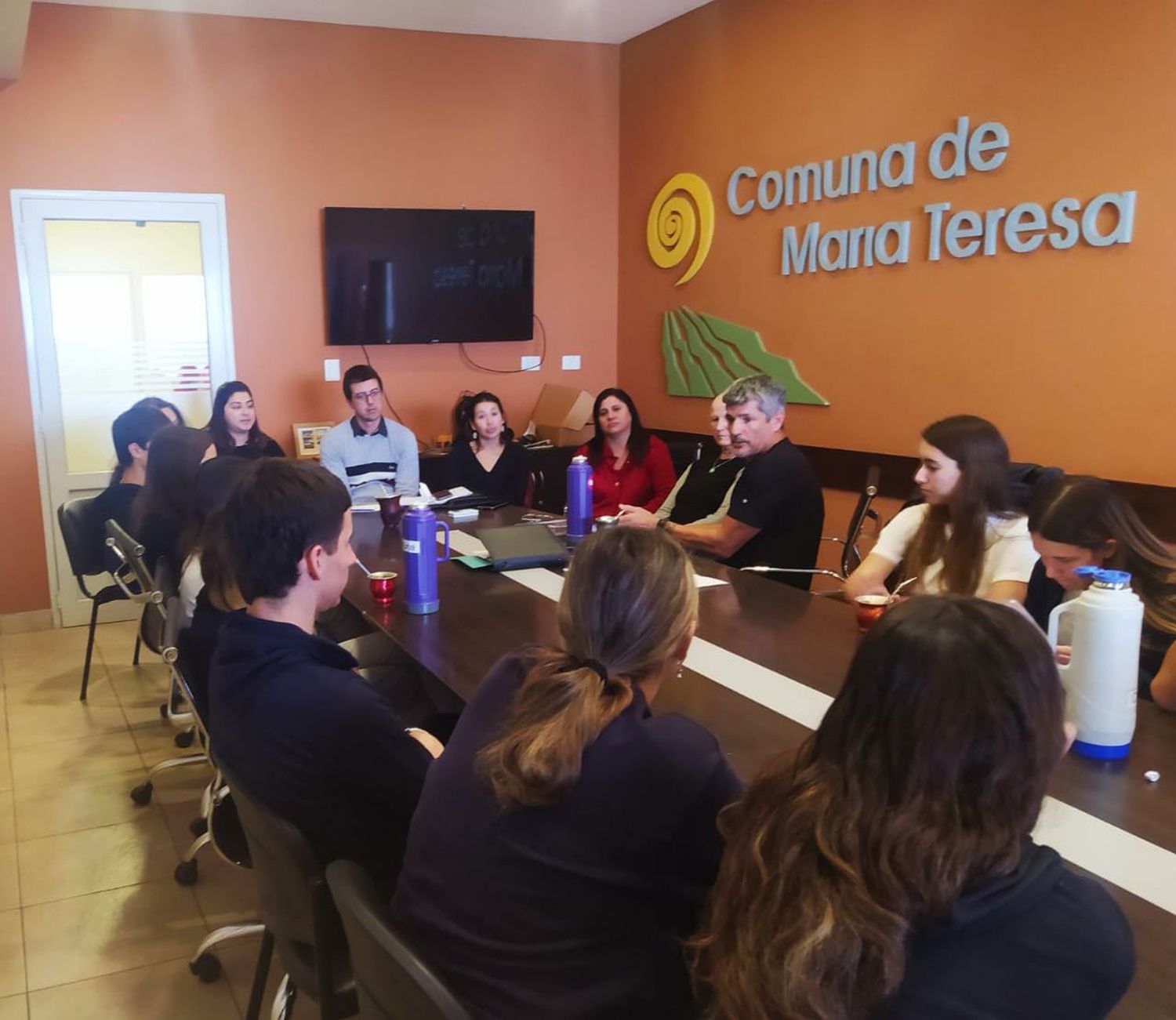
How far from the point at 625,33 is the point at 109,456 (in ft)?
11.7

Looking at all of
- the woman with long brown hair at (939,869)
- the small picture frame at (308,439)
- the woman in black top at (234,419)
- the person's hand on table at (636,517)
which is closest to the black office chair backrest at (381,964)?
the woman with long brown hair at (939,869)

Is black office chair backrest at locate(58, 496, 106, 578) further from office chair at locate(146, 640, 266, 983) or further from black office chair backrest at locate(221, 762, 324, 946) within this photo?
black office chair backrest at locate(221, 762, 324, 946)

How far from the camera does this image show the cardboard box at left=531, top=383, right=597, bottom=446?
5656 mm

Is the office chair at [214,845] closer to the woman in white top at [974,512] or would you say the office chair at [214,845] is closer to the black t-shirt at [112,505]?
the black t-shirt at [112,505]

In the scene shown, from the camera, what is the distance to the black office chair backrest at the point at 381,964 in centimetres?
106

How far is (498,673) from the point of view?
1.31m

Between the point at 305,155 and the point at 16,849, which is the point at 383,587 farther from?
the point at 305,155

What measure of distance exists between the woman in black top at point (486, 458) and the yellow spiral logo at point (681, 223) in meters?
1.50

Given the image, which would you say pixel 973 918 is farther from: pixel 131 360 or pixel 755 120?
pixel 131 360

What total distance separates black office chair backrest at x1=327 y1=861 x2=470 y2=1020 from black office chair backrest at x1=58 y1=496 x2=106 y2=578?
3.04 meters

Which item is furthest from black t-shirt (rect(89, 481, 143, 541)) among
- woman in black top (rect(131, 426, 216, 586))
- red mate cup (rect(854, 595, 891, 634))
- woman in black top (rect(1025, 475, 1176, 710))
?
woman in black top (rect(1025, 475, 1176, 710))

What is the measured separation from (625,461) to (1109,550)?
8.34 feet

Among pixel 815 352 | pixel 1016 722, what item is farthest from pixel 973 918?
pixel 815 352

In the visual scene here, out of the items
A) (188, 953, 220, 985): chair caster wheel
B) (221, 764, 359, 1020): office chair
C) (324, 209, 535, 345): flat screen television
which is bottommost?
(188, 953, 220, 985): chair caster wheel
